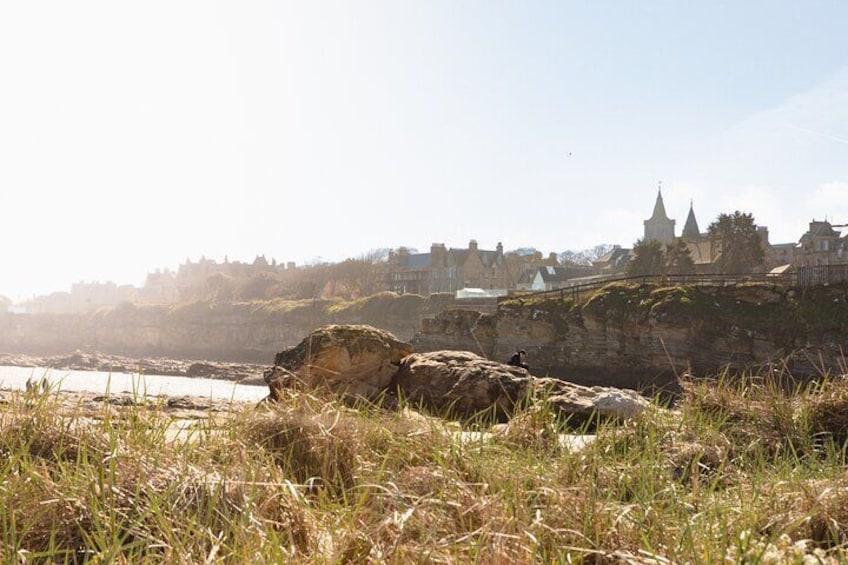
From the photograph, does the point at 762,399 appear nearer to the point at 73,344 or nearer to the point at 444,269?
the point at 444,269

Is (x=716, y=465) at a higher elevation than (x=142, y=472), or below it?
below

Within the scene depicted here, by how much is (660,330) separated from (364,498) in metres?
36.7

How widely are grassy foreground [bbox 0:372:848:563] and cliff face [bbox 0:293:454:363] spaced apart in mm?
62149

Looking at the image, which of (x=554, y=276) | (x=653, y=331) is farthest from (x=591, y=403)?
(x=554, y=276)

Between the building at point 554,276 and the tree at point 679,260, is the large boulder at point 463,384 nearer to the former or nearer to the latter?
the tree at point 679,260

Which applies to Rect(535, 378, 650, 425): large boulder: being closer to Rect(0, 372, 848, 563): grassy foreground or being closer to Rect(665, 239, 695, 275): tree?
Rect(0, 372, 848, 563): grassy foreground

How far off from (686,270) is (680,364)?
22.3 meters

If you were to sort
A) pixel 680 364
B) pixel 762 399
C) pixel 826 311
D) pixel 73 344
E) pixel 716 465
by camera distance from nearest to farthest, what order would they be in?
pixel 716 465
pixel 762 399
pixel 826 311
pixel 680 364
pixel 73 344

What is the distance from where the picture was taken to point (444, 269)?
292 ft

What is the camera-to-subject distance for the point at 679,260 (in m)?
57.3

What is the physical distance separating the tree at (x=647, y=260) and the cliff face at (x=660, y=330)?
14767 mm

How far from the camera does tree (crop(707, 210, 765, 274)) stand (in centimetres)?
5462

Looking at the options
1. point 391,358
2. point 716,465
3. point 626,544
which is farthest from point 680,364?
point 626,544

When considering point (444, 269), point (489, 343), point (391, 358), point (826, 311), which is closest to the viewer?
point (391, 358)
